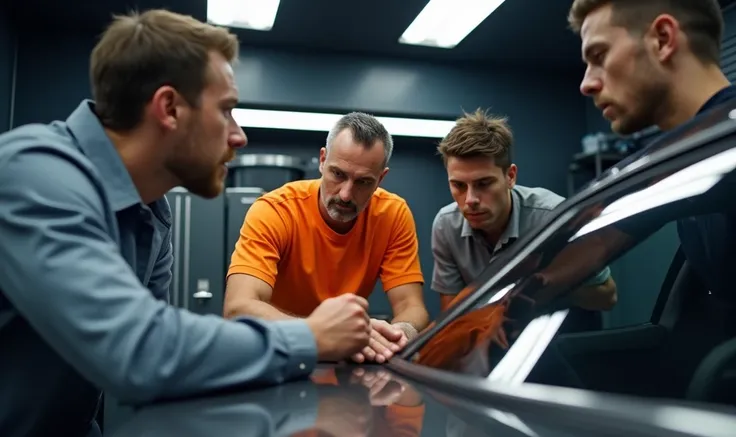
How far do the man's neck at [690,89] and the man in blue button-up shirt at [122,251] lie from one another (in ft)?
2.69

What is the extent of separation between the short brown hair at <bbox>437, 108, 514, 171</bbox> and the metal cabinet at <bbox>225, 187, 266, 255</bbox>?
87.4 inches

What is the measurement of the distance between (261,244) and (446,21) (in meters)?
3.03

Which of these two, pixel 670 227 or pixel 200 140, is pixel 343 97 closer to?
pixel 200 140

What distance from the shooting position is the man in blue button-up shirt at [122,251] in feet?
2.38

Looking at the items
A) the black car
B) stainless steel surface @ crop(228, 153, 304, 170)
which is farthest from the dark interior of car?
stainless steel surface @ crop(228, 153, 304, 170)

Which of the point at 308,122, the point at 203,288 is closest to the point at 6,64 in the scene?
the point at 203,288

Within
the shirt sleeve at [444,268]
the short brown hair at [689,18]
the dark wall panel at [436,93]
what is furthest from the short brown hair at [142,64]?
the dark wall panel at [436,93]

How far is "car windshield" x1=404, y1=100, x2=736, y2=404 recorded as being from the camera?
2.07 feet

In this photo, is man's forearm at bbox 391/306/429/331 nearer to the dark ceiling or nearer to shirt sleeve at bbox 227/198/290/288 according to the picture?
shirt sleeve at bbox 227/198/290/288

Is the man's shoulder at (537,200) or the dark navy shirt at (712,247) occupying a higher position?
the dark navy shirt at (712,247)

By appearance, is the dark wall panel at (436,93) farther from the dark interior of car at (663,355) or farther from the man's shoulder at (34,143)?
the dark interior of car at (663,355)

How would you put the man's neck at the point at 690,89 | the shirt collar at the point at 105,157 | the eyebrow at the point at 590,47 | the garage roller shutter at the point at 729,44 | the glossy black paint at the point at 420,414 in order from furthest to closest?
the garage roller shutter at the point at 729,44, the eyebrow at the point at 590,47, the man's neck at the point at 690,89, the shirt collar at the point at 105,157, the glossy black paint at the point at 420,414

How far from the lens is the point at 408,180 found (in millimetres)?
5230

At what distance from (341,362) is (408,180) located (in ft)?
13.8
